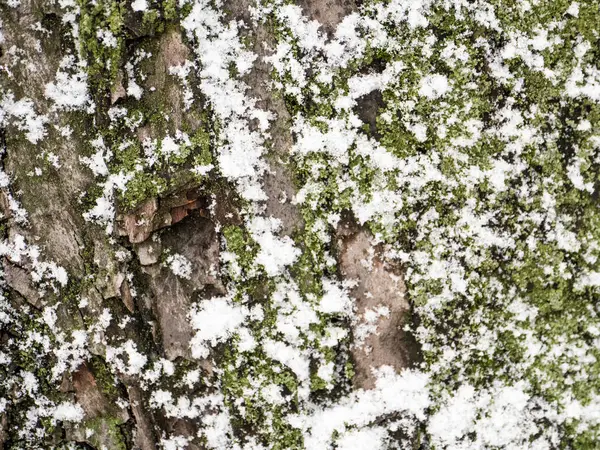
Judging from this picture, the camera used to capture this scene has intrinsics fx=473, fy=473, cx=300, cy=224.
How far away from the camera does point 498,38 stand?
1134mm

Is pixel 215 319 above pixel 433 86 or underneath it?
underneath

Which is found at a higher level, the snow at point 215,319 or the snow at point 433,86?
the snow at point 433,86

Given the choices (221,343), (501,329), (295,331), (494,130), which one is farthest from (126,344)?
(494,130)

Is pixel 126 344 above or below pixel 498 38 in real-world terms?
below

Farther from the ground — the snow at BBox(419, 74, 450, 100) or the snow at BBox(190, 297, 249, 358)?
the snow at BBox(419, 74, 450, 100)

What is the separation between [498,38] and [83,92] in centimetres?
100

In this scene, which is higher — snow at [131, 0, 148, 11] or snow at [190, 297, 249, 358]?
snow at [131, 0, 148, 11]

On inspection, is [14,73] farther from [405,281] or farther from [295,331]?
[405,281]

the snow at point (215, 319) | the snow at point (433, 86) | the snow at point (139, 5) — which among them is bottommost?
the snow at point (215, 319)

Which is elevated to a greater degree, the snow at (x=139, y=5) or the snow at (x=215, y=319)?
the snow at (x=139, y=5)

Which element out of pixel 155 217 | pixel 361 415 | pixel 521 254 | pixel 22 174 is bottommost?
pixel 361 415

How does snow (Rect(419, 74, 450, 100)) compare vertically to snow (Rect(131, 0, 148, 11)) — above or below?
below

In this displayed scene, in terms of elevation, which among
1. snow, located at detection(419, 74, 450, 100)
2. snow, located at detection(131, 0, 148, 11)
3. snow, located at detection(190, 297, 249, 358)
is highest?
snow, located at detection(131, 0, 148, 11)

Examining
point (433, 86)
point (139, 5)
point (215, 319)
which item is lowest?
point (215, 319)
